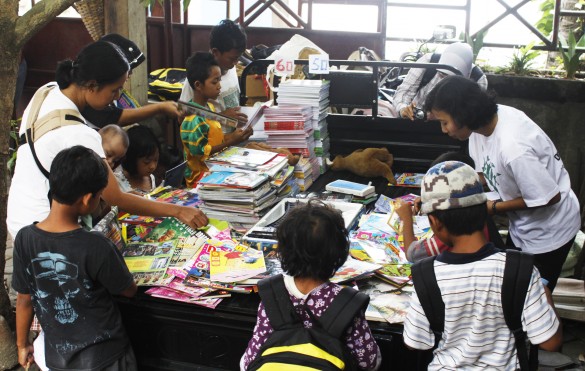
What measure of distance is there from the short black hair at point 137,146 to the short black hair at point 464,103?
70.4 inches

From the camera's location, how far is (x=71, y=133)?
259 cm

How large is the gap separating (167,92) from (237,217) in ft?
10.8

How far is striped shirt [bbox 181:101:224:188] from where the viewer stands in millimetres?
3719

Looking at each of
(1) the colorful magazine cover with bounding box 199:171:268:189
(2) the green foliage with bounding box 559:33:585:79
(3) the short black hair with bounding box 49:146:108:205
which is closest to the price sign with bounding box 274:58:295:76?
(1) the colorful magazine cover with bounding box 199:171:268:189

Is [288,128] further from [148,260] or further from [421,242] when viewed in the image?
[421,242]

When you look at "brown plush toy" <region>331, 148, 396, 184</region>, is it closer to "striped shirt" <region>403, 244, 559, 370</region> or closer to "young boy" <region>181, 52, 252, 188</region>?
"young boy" <region>181, 52, 252, 188</region>

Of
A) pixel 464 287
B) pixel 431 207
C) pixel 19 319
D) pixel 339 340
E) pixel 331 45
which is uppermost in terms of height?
pixel 331 45

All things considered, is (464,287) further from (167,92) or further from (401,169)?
(167,92)

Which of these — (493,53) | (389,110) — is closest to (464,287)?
(389,110)

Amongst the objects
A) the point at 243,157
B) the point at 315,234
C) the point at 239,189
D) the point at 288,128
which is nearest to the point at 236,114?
the point at 288,128

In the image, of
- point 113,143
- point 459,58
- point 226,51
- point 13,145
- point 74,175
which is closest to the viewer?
point 74,175

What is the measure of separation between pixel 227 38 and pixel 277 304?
3.01 metres

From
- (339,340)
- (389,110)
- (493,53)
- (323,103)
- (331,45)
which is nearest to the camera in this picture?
(339,340)

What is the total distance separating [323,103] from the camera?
4.48 m
